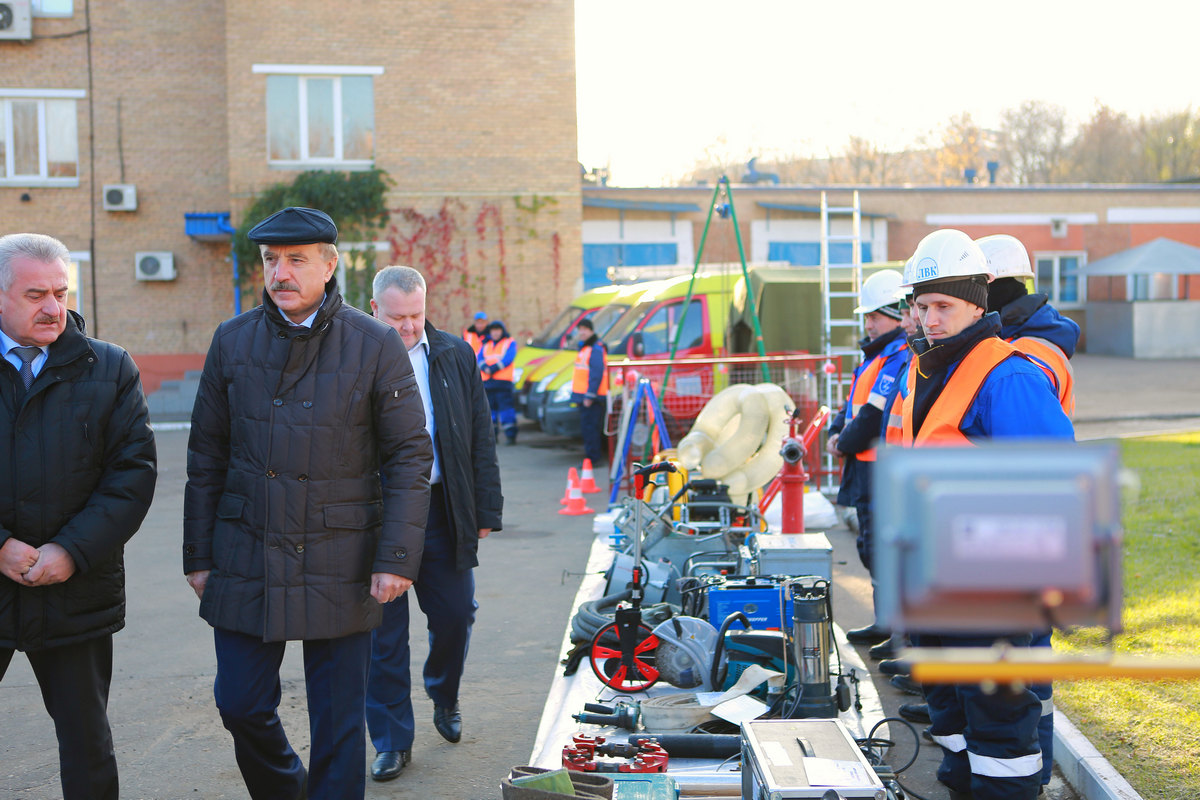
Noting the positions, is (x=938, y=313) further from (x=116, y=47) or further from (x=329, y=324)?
(x=116, y=47)

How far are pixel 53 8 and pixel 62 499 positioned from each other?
25193 millimetres

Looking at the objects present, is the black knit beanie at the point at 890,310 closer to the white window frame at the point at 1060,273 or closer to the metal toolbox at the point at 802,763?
the metal toolbox at the point at 802,763

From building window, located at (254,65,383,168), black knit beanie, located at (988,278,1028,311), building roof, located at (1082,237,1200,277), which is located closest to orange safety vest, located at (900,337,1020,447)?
black knit beanie, located at (988,278,1028,311)

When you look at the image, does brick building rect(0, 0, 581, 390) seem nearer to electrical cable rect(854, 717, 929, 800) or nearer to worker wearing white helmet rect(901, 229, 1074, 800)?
electrical cable rect(854, 717, 929, 800)

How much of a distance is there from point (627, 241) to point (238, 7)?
11.0m

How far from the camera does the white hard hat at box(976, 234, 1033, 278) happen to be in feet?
16.2

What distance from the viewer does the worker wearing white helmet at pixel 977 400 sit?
3.48m

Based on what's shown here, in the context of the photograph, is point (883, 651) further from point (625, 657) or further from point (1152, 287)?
point (1152, 287)

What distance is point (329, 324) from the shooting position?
12.0ft

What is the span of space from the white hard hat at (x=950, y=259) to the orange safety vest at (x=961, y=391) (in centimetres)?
27

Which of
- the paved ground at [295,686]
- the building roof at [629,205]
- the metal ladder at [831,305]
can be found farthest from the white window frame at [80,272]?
the metal ladder at [831,305]

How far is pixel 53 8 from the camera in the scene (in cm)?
2445

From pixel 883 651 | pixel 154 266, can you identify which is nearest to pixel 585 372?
pixel 883 651

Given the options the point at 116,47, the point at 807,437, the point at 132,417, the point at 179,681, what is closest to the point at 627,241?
the point at 116,47
